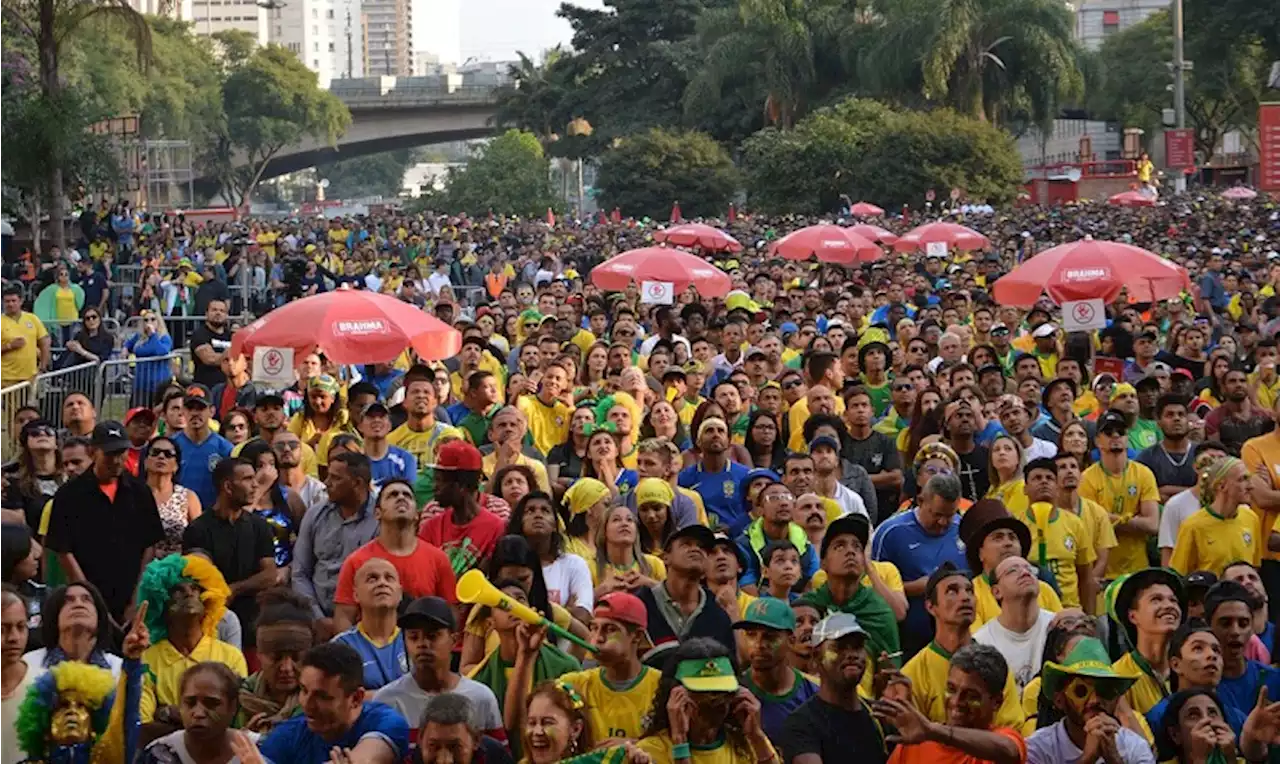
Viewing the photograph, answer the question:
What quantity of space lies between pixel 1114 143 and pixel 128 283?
9204 cm

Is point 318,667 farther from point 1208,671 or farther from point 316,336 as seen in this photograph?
point 316,336

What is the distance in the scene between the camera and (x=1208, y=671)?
7.52m

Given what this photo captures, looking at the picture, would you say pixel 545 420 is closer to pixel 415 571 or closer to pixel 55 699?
pixel 415 571

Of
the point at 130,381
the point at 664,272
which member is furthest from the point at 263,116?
the point at 130,381

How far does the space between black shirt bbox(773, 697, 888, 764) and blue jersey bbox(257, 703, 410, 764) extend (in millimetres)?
1170

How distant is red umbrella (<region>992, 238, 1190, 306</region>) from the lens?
19031 mm

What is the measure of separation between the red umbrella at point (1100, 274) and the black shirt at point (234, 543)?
1020cm

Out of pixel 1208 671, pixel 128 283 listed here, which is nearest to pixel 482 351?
pixel 1208 671

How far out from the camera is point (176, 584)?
816 centimetres

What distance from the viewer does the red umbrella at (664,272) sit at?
2334cm

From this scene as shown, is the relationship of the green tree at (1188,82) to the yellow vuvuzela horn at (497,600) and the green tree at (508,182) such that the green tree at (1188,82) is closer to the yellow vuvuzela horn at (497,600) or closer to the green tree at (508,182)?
the green tree at (508,182)

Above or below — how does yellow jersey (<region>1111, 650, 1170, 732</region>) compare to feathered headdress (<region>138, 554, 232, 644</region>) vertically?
below

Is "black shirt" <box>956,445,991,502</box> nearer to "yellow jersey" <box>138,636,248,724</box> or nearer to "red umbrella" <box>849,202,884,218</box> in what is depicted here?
"yellow jersey" <box>138,636,248,724</box>

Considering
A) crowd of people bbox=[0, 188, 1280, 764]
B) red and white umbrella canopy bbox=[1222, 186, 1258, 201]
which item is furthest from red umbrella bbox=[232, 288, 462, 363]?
red and white umbrella canopy bbox=[1222, 186, 1258, 201]
